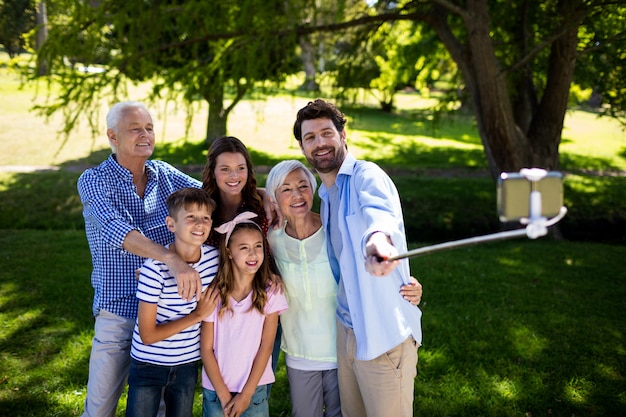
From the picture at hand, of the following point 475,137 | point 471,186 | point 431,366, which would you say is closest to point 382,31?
point 471,186

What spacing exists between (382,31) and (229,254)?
793 cm

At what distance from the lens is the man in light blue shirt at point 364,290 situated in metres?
2.63

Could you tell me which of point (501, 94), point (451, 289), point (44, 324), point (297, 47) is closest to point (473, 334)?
point (451, 289)

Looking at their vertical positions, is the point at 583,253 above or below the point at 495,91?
below

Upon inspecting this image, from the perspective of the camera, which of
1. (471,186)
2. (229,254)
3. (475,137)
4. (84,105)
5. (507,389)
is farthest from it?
(475,137)

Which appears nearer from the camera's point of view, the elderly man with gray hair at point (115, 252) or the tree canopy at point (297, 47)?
the elderly man with gray hair at point (115, 252)

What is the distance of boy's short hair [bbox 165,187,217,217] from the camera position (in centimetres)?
287

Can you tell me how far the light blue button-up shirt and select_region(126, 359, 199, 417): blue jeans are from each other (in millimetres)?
974

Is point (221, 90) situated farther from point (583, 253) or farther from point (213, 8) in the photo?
point (583, 253)

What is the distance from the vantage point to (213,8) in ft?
29.5

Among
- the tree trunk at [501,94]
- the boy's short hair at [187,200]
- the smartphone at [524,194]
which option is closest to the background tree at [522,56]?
the tree trunk at [501,94]

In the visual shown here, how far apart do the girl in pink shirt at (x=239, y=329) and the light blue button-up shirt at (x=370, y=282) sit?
49cm

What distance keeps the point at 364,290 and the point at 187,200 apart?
0.98m

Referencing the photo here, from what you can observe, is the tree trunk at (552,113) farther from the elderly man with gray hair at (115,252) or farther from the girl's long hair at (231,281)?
the elderly man with gray hair at (115,252)
